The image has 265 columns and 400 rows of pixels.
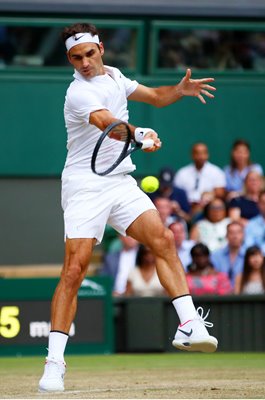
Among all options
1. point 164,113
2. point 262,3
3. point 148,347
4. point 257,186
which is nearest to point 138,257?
point 148,347

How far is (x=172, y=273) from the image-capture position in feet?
24.5

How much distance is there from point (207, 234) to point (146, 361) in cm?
266

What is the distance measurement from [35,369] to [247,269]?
3115 mm

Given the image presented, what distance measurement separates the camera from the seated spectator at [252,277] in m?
11.9

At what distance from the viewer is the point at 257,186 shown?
13.3m

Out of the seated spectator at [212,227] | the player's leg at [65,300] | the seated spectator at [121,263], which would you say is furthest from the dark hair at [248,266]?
the player's leg at [65,300]

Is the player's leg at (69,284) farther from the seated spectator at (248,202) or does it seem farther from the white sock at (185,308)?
the seated spectator at (248,202)

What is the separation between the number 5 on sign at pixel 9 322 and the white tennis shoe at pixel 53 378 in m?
4.11

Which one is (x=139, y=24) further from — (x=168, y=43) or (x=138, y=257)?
(x=138, y=257)

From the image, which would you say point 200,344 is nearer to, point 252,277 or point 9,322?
point 9,322

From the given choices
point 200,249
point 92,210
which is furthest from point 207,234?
point 92,210

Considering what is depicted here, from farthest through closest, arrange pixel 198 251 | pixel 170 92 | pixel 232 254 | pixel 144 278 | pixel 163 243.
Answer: pixel 232 254, pixel 144 278, pixel 198 251, pixel 170 92, pixel 163 243

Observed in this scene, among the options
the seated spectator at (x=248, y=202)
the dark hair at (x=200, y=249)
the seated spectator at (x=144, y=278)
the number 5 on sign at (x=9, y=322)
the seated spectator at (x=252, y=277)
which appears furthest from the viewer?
the seated spectator at (x=248, y=202)

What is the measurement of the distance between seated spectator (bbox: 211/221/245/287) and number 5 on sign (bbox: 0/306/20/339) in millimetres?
2251
